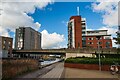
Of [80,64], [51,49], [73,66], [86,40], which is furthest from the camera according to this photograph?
[86,40]

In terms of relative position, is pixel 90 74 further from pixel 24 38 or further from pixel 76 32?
pixel 24 38

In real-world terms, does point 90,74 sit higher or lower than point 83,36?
lower

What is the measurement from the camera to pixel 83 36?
96.6m

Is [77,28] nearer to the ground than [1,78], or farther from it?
farther from it

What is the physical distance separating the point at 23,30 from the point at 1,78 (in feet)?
493

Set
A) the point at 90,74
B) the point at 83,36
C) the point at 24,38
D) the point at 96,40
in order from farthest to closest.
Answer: the point at 24,38
the point at 83,36
the point at 96,40
the point at 90,74

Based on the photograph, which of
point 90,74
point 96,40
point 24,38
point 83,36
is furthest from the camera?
point 24,38

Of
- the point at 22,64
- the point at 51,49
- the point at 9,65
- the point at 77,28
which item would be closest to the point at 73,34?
the point at 77,28

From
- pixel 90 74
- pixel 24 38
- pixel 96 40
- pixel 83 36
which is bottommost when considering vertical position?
pixel 90 74

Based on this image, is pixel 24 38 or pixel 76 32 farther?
pixel 24 38

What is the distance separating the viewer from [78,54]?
196ft

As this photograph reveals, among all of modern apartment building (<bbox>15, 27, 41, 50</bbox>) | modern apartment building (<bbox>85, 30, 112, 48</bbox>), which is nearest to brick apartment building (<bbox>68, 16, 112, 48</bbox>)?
modern apartment building (<bbox>85, 30, 112, 48</bbox>)

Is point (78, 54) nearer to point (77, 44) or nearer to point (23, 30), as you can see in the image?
point (77, 44)

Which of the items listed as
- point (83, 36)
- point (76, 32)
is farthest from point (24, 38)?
point (83, 36)
